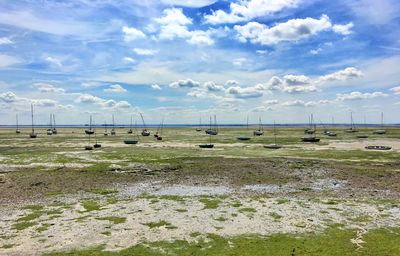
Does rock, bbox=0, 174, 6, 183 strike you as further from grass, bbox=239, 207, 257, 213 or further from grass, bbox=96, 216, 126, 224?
grass, bbox=239, 207, 257, 213

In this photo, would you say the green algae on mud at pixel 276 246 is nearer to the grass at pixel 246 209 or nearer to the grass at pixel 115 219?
the grass at pixel 115 219

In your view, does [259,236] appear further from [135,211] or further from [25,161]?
[25,161]

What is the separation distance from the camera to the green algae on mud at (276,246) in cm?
1786

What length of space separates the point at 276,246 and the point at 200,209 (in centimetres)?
896

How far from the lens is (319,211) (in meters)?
25.9

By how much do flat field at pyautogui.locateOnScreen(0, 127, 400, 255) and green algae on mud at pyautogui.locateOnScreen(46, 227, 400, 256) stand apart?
0.17 feet

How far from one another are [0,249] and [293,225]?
54.8ft

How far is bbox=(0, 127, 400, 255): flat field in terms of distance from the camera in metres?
19.0

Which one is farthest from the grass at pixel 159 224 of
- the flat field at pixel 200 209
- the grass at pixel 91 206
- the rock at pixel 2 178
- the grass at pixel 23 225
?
the rock at pixel 2 178

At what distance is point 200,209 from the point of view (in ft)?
87.7

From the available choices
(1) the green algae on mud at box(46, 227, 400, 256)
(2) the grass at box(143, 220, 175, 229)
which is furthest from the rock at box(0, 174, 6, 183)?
(1) the green algae on mud at box(46, 227, 400, 256)

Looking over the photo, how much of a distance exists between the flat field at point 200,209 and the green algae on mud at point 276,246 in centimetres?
5

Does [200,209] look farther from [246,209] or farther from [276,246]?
[276,246]

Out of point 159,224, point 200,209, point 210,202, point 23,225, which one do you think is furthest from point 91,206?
point 210,202
